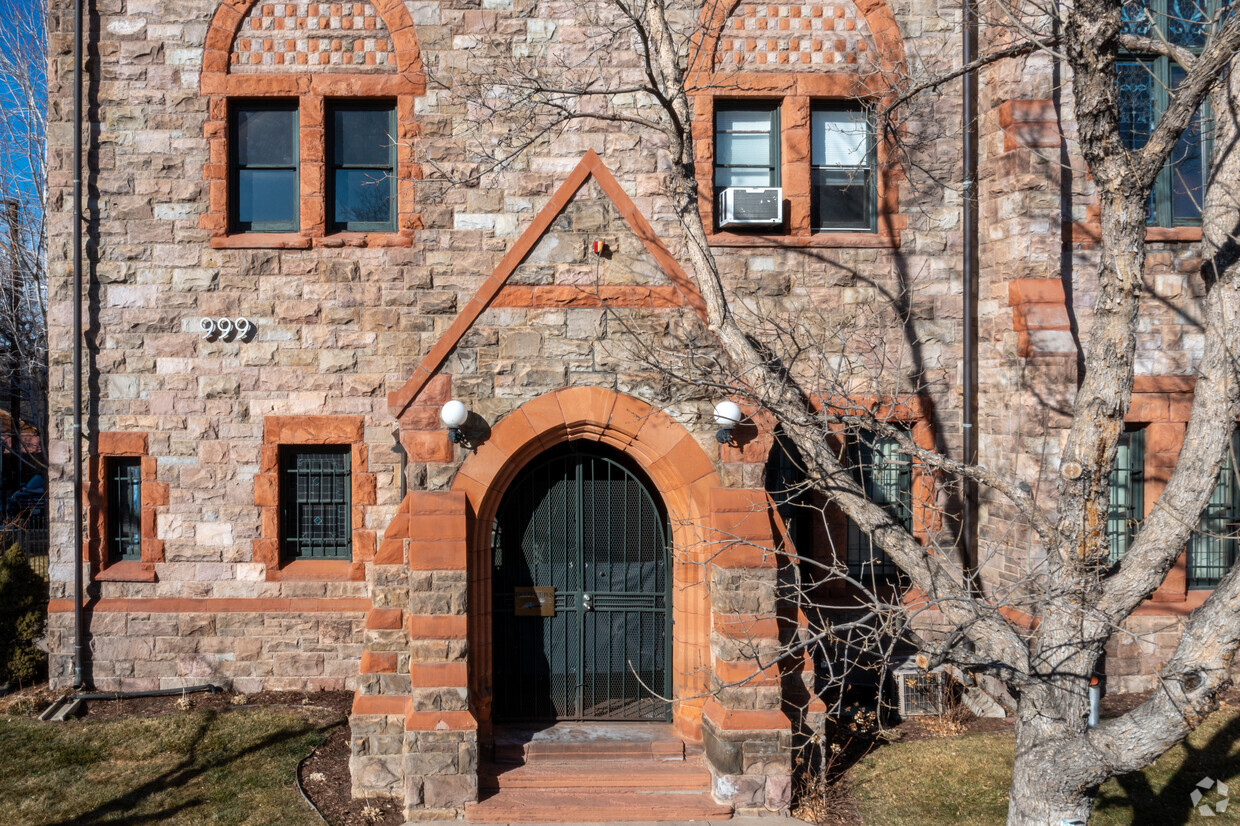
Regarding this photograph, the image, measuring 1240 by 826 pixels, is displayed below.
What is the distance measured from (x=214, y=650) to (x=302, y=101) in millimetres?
6646

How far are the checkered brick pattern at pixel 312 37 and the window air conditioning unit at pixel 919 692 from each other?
30.7ft

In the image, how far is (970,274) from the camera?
376 inches

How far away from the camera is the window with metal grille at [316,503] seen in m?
9.76

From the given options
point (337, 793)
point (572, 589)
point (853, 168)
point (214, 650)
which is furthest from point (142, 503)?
point (853, 168)

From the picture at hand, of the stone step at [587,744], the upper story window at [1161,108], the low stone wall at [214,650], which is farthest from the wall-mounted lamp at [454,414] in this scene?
the upper story window at [1161,108]

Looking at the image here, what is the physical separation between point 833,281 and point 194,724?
879cm

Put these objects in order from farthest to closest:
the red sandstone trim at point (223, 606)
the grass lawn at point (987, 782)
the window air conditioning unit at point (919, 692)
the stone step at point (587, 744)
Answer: the red sandstone trim at point (223, 606)
the window air conditioning unit at point (919, 692)
the stone step at point (587, 744)
the grass lawn at point (987, 782)

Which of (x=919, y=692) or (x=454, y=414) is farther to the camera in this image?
(x=919, y=692)

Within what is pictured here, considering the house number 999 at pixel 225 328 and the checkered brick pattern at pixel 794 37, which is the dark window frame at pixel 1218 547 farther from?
the house number 999 at pixel 225 328

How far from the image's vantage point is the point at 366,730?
734 cm

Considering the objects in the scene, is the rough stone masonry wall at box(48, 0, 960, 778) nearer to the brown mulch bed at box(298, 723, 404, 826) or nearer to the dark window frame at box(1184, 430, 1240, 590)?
the brown mulch bed at box(298, 723, 404, 826)

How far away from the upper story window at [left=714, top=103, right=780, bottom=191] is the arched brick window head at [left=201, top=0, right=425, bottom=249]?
3672 mm

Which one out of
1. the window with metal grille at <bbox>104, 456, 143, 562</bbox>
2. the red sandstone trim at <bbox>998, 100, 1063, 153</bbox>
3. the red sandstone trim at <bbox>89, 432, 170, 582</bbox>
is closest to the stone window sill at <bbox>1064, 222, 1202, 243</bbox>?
the red sandstone trim at <bbox>998, 100, 1063, 153</bbox>

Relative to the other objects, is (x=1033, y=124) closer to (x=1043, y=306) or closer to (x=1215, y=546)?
(x=1043, y=306)
